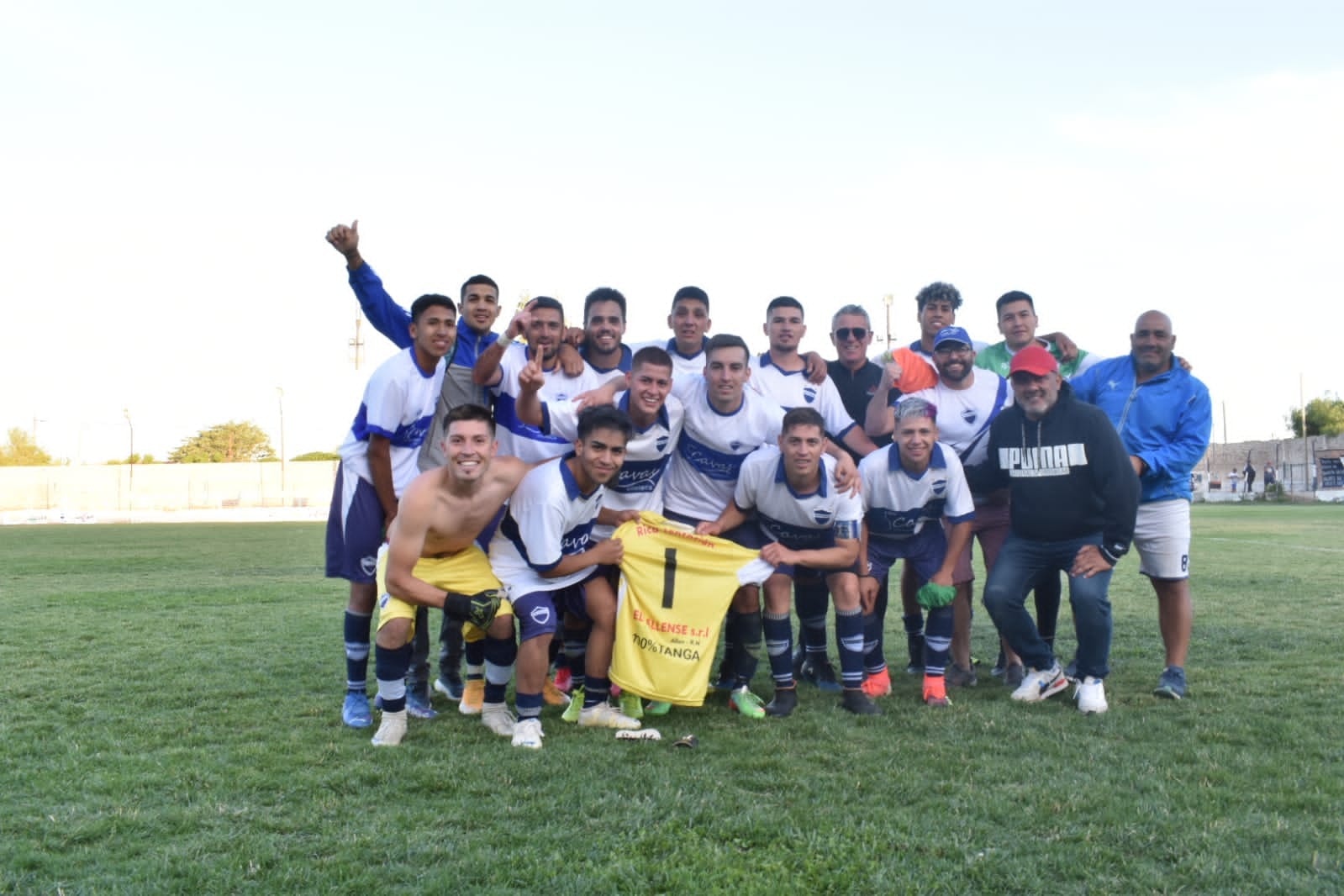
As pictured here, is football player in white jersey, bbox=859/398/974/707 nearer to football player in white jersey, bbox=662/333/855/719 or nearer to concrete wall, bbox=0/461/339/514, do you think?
football player in white jersey, bbox=662/333/855/719

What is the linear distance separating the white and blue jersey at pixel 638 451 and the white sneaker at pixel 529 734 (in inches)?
51.1

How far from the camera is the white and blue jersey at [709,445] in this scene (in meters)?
5.81

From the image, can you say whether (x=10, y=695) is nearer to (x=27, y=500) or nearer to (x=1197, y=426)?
(x=1197, y=426)

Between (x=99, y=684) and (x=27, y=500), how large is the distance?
54.2m

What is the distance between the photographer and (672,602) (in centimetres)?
540

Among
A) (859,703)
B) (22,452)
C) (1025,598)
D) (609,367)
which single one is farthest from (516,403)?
(22,452)

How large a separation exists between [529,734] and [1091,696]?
306cm

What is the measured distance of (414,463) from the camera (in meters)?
5.43

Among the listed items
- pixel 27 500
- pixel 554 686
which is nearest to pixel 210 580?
pixel 554 686

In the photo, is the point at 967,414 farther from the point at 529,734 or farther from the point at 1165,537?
the point at 529,734

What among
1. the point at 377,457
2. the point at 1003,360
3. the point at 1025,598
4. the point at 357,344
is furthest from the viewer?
the point at 357,344

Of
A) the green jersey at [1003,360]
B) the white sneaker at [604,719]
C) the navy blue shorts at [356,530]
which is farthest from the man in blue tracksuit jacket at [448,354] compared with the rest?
the green jersey at [1003,360]

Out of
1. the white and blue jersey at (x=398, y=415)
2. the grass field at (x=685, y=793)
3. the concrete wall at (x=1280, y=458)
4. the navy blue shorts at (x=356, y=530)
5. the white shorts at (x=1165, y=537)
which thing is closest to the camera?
the grass field at (x=685, y=793)

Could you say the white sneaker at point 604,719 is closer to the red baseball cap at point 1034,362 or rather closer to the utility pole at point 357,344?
the red baseball cap at point 1034,362
